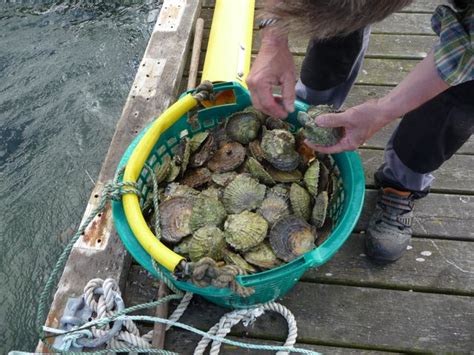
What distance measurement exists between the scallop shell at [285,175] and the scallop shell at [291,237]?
174 millimetres

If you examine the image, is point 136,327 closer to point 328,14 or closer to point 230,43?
point 328,14

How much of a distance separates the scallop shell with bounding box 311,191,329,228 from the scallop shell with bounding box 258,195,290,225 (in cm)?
10

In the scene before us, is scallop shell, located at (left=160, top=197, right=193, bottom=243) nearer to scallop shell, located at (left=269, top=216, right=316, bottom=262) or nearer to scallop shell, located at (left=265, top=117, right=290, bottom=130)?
scallop shell, located at (left=269, top=216, right=316, bottom=262)

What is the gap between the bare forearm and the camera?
1.11 m

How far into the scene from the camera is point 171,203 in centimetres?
152

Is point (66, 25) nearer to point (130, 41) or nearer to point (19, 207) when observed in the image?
point (130, 41)

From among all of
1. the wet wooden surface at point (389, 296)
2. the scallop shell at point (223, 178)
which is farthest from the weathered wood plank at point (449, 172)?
the scallop shell at point (223, 178)

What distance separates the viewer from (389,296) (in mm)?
1553

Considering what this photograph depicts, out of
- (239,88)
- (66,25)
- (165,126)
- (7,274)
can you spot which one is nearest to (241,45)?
(239,88)

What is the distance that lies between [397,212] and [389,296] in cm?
32

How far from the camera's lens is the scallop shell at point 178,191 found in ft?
5.13

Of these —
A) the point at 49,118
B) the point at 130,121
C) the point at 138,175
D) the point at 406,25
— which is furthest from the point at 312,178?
the point at 49,118

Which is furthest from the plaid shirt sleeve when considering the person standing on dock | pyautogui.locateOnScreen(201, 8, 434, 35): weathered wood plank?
pyautogui.locateOnScreen(201, 8, 434, 35): weathered wood plank

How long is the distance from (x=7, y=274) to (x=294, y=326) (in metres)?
1.51
